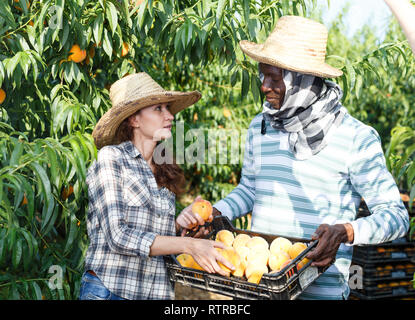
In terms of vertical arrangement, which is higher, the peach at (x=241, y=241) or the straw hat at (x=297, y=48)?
the straw hat at (x=297, y=48)

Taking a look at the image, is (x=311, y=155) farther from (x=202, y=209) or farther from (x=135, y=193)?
(x=135, y=193)

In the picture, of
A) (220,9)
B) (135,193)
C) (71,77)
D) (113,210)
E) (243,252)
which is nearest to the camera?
(243,252)

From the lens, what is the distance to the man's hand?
1.56 m

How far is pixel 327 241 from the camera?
5.17 feet

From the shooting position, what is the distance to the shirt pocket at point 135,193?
1897mm

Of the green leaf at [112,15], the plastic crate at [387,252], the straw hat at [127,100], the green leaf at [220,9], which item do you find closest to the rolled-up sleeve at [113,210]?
the straw hat at [127,100]

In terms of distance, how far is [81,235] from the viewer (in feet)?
8.41

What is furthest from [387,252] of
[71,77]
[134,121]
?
[71,77]

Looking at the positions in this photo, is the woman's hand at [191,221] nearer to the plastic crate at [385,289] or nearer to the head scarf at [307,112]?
the head scarf at [307,112]

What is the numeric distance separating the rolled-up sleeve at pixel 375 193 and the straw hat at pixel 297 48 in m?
0.32

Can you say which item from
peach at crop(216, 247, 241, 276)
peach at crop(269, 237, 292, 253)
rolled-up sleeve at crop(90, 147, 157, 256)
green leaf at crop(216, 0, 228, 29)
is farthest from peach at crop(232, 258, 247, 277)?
green leaf at crop(216, 0, 228, 29)

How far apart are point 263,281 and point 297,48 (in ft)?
3.20

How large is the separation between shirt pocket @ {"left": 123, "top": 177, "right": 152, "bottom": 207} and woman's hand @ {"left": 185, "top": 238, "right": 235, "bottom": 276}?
1.09ft

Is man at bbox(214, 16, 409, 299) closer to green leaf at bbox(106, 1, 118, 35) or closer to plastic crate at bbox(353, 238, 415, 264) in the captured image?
green leaf at bbox(106, 1, 118, 35)
